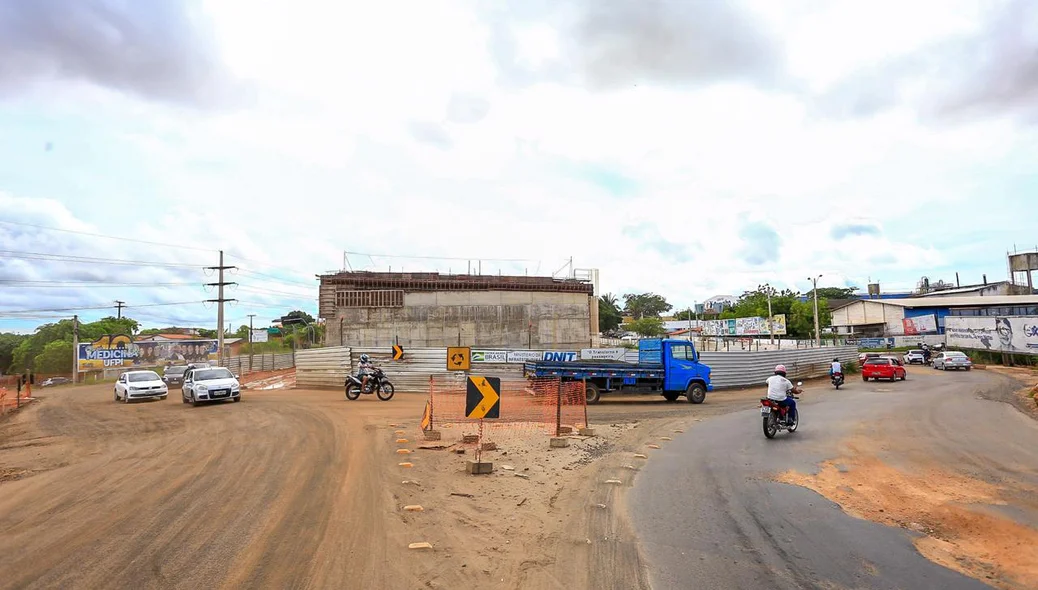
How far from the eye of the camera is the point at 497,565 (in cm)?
545

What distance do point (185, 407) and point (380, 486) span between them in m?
16.9

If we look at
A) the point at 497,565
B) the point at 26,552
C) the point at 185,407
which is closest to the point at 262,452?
the point at 26,552

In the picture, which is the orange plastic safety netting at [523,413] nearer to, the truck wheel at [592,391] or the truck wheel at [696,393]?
the truck wheel at [592,391]

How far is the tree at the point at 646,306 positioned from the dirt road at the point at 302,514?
108522 mm

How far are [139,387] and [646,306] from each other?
340 ft

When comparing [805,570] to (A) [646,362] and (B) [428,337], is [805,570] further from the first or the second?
(B) [428,337]

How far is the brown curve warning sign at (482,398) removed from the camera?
10.5 m

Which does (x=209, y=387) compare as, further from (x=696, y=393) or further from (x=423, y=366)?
(x=696, y=393)

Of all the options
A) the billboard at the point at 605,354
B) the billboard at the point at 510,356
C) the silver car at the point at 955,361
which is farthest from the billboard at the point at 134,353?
the silver car at the point at 955,361

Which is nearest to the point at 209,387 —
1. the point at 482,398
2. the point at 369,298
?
the point at 369,298

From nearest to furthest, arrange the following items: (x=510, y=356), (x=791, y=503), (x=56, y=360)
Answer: (x=791, y=503) → (x=510, y=356) → (x=56, y=360)

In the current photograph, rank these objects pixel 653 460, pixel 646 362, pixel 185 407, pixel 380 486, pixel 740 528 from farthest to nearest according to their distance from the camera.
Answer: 1. pixel 646 362
2. pixel 185 407
3. pixel 653 460
4. pixel 380 486
5. pixel 740 528

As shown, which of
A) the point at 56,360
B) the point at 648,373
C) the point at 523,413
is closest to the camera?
the point at 523,413

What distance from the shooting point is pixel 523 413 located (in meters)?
15.9
